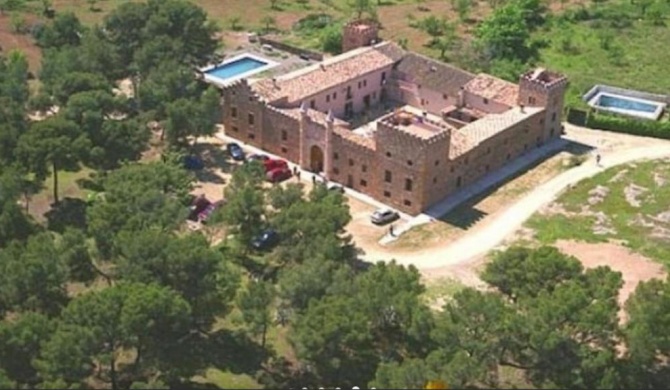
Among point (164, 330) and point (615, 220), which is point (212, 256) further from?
point (615, 220)

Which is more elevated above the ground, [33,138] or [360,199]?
[33,138]

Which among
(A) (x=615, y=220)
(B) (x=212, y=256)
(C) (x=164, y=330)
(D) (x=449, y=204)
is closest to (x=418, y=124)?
(D) (x=449, y=204)

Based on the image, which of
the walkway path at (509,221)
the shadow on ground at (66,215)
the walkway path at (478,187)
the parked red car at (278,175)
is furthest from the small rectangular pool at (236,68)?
the walkway path at (509,221)

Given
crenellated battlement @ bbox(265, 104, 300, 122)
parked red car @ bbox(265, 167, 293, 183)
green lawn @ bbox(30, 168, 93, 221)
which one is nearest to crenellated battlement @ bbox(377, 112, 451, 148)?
crenellated battlement @ bbox(265, 104, 300, 122)

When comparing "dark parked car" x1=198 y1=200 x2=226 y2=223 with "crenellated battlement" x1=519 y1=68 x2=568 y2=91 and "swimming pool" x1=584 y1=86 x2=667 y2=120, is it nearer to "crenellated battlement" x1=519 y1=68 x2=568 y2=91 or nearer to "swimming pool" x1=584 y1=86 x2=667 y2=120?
"crenellated battlement" x1=519 y1=68 x2=568 y2=91

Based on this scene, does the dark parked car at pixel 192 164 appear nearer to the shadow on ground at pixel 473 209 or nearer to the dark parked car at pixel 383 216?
the dark parked car at pixel 383 216

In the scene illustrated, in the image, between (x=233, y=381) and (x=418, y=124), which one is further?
(x=418, y=124)
